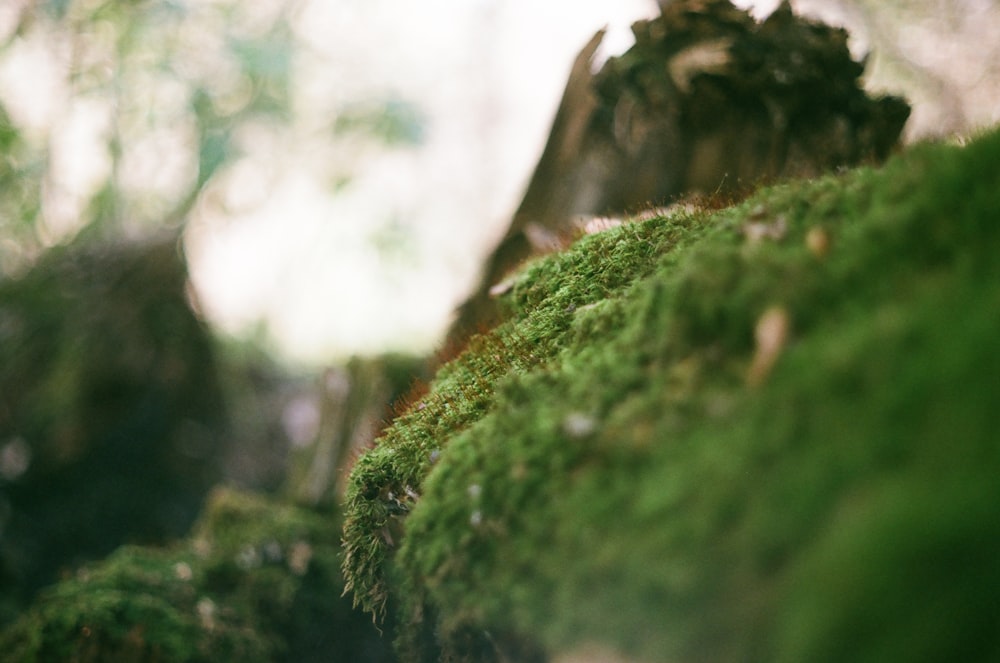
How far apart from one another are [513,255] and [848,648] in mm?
3494

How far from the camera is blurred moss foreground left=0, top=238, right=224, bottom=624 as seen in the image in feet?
18.9

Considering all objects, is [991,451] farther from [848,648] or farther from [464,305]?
[464,305]

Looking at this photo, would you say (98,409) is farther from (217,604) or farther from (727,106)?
(727,106)

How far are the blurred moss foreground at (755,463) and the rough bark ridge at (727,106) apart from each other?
159 centimetres

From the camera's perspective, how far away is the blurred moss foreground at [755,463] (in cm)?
101

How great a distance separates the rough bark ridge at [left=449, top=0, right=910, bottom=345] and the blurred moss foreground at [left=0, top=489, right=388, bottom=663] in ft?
5.83

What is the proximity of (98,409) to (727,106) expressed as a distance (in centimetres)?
596

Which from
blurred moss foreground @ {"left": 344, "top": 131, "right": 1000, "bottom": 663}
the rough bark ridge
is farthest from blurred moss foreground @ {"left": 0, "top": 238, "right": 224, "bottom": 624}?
blurred moss foreground @ {"left": 344, "top": 131, "right": 1000, "bottom": 663}

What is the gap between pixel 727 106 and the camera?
3568 mm

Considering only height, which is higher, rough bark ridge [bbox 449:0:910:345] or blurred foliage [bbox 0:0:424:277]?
blurred foliage [bbox 0:0:424:277]

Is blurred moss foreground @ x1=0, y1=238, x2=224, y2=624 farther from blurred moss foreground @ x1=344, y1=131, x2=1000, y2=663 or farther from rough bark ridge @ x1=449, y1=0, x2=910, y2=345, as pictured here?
blurred moss foreground @ x1=344, y1=131, x2=1000, y2=663

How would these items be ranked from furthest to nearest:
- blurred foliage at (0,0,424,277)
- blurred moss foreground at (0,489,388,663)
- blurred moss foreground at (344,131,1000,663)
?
blurred foliage at (0,0,424,277) < blurred moss foreground at (0,489,388,663) < blurred moss foreground at (344,131,1000,663)

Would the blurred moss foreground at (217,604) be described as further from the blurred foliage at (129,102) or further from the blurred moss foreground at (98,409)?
the blurred foliage at (129,102)

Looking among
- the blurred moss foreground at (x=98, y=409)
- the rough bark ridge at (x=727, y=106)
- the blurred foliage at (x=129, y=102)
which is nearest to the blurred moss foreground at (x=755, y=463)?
the rough bark ridge at (x=727, y=106)
